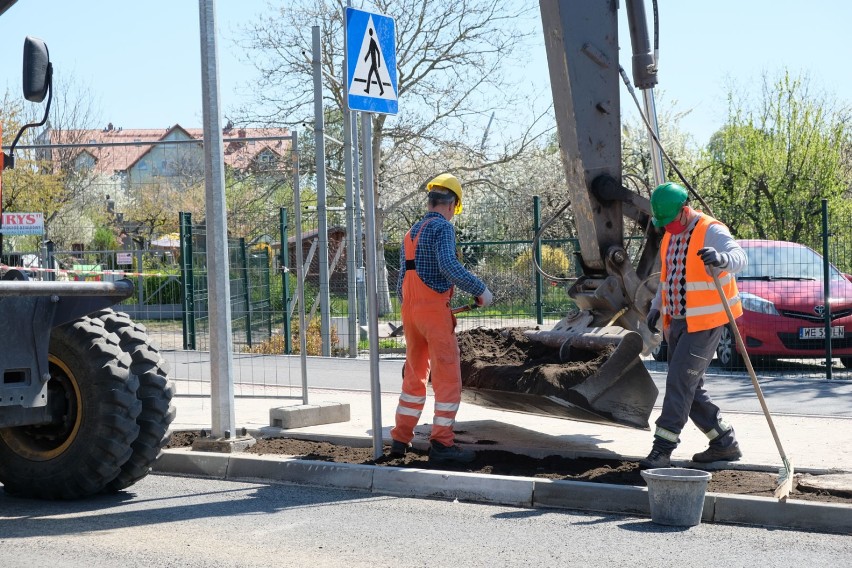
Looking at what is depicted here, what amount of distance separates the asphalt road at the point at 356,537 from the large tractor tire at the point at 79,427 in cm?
17

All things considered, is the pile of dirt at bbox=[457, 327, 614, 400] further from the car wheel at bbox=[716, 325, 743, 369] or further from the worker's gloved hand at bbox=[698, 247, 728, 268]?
the car wheel at bbox=[716, 325, 743, 369]

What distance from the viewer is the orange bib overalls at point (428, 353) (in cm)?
764

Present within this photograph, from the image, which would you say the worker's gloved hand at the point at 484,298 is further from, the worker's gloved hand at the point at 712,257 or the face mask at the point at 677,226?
the worker's gloved hand at the point at 712,257

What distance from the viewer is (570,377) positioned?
7891 millimetres

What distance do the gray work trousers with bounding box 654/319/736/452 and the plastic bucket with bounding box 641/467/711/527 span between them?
3.24 ft

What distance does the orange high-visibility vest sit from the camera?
7.16m

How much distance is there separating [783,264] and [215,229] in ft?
27.0

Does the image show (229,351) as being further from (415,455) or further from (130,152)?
(130,152)

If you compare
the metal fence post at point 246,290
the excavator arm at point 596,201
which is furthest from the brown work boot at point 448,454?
the metal fence post at point 246,290

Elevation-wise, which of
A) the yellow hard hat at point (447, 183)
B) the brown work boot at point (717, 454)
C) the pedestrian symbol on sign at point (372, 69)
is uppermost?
the pedestrian symbol on sign at point (372, 69)

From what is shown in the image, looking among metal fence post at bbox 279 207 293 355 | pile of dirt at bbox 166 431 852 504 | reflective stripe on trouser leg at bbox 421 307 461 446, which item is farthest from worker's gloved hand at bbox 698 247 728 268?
metal fence post at bbox 279 207 293 355

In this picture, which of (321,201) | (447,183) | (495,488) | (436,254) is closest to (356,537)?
(495,488)

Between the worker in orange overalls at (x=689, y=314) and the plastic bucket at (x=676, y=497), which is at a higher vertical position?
the worker in orange overalls at (x=689, y=314)

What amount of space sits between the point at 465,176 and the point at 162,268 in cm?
1575
